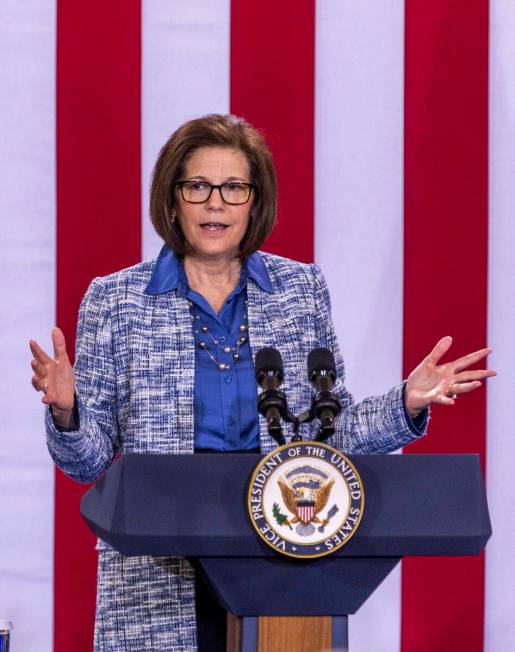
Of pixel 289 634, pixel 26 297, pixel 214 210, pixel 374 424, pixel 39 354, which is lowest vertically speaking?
pixel 289 634

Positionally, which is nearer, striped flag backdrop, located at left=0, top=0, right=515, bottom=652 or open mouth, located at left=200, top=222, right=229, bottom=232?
open mouth, located at left=200, top=222, right=229, bottom=232

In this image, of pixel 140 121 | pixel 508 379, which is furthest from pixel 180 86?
pixel 508 379

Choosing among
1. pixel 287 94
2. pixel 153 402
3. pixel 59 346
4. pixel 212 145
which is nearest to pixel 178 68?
pixel 287 94

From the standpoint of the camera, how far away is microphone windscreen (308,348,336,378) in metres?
1.41

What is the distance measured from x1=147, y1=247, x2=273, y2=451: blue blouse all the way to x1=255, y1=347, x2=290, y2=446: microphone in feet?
1.11

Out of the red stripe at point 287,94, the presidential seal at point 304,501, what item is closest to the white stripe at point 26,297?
the red stripe at point 287,94

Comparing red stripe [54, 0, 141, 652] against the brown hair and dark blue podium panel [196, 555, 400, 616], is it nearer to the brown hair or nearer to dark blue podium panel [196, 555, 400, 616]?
the brown hair

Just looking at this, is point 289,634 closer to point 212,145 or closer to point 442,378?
point 442,378

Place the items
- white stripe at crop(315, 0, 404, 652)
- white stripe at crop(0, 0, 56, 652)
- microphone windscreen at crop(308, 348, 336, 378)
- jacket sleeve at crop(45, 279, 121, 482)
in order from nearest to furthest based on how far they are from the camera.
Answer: microphone windscreen at crop(308, 348, 336, 378), jacket sleeve at crop(45, 279, 121, 482), white stripe at crop(0, 0, 56, 652), white stripe at crop(315, 0, 404, 652)

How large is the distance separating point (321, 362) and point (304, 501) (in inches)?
7.6

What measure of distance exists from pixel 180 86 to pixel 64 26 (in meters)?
0.28

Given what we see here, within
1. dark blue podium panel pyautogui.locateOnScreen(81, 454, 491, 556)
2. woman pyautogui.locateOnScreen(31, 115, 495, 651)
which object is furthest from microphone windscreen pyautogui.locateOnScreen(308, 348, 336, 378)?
woman pyautogui.locateOnScreen(31, 115, 495, 651)

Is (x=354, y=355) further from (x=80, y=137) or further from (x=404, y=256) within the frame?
(x=80, y=137)

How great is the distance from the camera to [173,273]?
6.13 ft
